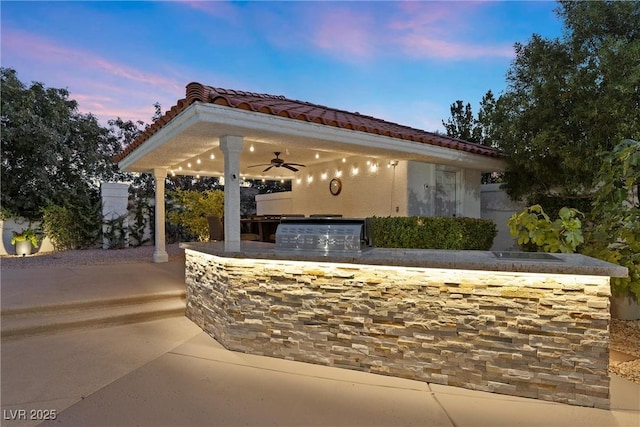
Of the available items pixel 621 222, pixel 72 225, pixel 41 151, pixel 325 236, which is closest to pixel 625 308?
pixel 621 222

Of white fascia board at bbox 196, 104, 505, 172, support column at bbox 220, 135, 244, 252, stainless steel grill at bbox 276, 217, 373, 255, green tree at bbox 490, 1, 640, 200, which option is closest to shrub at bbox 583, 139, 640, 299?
green tree at bbox 490, 1, 640, 200

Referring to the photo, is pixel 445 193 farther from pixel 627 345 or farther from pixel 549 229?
pixel 627 345

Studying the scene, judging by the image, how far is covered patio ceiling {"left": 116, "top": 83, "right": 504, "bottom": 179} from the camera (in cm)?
462

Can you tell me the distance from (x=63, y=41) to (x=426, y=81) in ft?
36.1

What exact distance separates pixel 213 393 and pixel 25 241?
1145 cm

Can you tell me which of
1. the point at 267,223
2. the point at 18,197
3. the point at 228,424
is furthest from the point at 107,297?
the point at 18,197

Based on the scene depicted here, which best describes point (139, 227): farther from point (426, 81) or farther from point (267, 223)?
point (426, 81)

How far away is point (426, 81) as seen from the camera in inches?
483

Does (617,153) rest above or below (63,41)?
below

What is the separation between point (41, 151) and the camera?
12.4 m

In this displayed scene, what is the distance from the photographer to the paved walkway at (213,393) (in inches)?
121

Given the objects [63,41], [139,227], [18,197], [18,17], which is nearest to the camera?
[18,17]

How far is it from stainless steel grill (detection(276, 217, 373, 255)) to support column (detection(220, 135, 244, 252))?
31.8 inches

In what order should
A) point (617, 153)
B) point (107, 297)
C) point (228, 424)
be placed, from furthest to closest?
point (107, 297) < point (617, 153) < point (228, 424)
